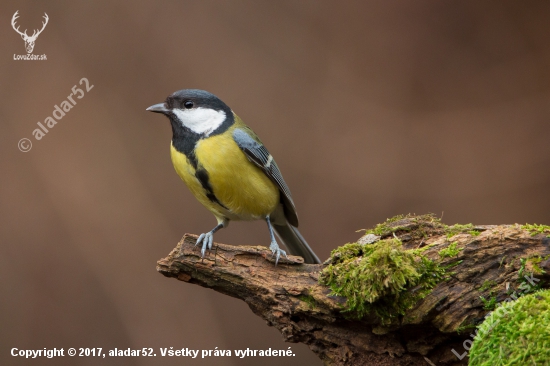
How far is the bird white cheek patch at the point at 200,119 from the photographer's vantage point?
2.41 metres

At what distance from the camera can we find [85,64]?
3621 millimetres

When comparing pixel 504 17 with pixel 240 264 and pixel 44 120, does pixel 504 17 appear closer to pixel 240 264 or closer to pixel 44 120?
pixel 240 264

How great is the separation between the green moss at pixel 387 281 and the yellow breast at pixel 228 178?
0.74 metres

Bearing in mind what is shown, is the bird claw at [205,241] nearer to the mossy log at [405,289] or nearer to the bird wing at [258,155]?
the mossy log at [405,289]

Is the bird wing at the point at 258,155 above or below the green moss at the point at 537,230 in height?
above

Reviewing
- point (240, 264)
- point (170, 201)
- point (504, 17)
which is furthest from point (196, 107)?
point (504, 17)

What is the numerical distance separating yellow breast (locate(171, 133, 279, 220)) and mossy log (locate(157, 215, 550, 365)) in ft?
1.14

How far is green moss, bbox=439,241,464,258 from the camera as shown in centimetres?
175

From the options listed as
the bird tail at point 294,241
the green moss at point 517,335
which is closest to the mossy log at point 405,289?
the green moss at point 517,335

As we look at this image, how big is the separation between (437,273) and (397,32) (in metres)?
2.43

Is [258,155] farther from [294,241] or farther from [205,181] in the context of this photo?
[294,241]
